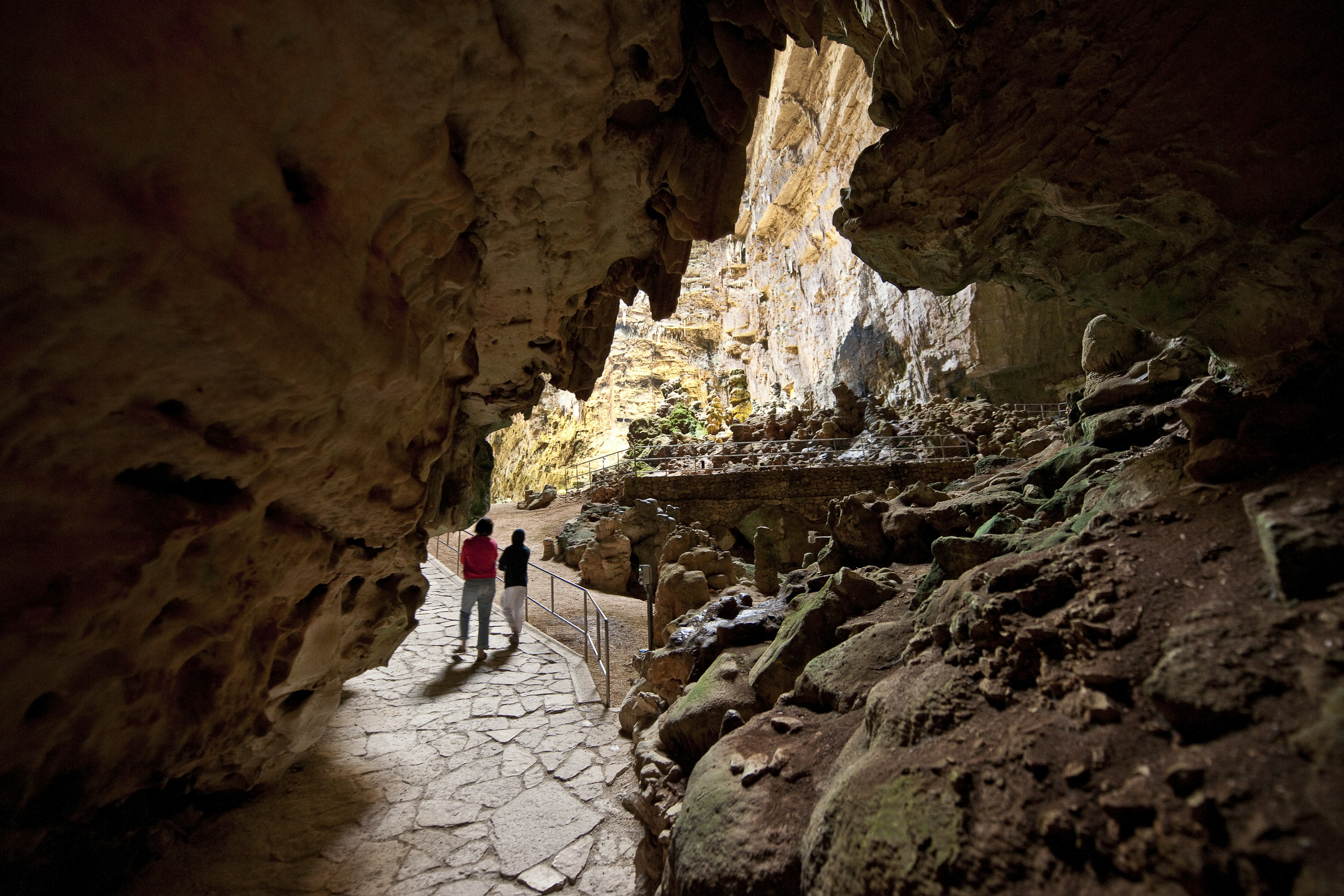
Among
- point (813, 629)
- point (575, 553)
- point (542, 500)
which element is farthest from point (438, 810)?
point (542, 500)

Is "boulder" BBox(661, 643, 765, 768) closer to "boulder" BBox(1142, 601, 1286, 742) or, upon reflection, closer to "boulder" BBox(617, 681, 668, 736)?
"boulder" BBox(617, 681, 668, 736)

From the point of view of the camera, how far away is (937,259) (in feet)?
13.6

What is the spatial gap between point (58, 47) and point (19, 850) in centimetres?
299

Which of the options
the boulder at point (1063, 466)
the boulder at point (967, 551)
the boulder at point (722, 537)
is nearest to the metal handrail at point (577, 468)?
the boulder at point (722, 537)

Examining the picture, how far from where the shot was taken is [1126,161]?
2.92 metres

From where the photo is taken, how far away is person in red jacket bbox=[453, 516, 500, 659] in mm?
6816

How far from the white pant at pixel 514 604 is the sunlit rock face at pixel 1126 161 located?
581 centimetres

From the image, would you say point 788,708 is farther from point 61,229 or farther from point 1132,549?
point 61,229

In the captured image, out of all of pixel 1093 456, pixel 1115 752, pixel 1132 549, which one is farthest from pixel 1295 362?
pixel 1115 752

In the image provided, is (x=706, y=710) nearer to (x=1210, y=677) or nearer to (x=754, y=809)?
(x=754, y=809)

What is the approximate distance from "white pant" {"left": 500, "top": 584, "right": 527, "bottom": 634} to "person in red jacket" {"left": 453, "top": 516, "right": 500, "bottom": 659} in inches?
11.3

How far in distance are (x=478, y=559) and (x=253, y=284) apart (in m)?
5.41

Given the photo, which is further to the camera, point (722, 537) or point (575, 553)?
point (722, 537)

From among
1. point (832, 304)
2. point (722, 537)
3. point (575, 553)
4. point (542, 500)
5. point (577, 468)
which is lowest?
point (575, 553)
